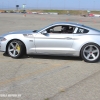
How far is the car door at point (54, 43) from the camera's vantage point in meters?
8.38

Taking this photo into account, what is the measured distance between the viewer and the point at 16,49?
8688 millimetres

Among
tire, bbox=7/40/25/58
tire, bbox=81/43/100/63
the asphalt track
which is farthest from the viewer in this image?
tire, bbox=7/40/25/58

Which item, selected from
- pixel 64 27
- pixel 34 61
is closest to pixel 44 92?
pixel 34 61

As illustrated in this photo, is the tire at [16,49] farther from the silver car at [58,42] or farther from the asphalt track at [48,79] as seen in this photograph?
the asphalt track at [48,79]

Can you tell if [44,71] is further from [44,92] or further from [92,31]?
[92,31]

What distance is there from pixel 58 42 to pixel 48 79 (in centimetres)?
253

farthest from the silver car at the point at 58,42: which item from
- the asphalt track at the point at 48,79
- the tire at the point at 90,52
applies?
the asphalt track at the point at 48,79

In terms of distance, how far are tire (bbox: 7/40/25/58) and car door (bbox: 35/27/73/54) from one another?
57 cm

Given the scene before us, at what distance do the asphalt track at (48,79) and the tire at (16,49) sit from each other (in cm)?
22

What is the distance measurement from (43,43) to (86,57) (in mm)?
1602

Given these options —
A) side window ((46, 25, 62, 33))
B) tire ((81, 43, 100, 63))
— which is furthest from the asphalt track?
side window ((46, 25, 62, 33))

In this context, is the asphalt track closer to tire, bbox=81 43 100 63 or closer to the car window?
tire, bbox=81 43 100 63

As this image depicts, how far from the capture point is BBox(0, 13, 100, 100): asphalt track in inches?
195

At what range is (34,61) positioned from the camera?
833cm
